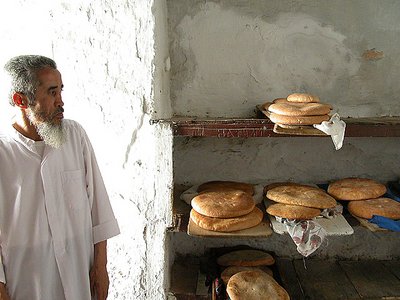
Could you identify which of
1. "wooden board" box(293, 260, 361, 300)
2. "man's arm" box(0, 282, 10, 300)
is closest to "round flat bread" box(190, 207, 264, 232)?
"wooden board" box(293, 260, 361, 300)

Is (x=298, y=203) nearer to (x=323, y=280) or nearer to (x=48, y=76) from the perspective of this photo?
(x=323, y=280)

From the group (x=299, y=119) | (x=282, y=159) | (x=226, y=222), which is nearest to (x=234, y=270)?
(x=226, y=222)

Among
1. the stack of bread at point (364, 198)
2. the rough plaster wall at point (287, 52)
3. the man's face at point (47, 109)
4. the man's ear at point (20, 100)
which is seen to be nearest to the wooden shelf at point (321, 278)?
the stack of bread at point (364, 198)

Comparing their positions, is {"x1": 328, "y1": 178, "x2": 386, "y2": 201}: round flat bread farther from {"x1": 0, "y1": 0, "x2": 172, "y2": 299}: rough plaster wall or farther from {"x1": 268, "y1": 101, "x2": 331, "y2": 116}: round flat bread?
{"x1": 0, "y1": 0, "x2": 172, "y2": 299}: rough plaster wall

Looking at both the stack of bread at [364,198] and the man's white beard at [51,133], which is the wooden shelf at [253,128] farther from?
the man's white beard at [51,133]

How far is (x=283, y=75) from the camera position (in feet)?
7.68

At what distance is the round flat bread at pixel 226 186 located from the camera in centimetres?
223

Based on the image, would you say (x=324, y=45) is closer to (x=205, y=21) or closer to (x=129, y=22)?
(x=205, y=21)

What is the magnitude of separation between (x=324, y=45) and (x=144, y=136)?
1243 millimetres

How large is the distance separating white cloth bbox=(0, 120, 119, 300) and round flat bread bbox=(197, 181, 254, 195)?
739mm

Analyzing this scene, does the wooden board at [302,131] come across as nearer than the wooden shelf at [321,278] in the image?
Yes

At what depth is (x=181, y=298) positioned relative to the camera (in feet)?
6.89

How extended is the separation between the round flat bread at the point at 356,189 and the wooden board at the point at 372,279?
23.0 inches

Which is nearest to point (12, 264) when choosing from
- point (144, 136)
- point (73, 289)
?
point (73, 289)
